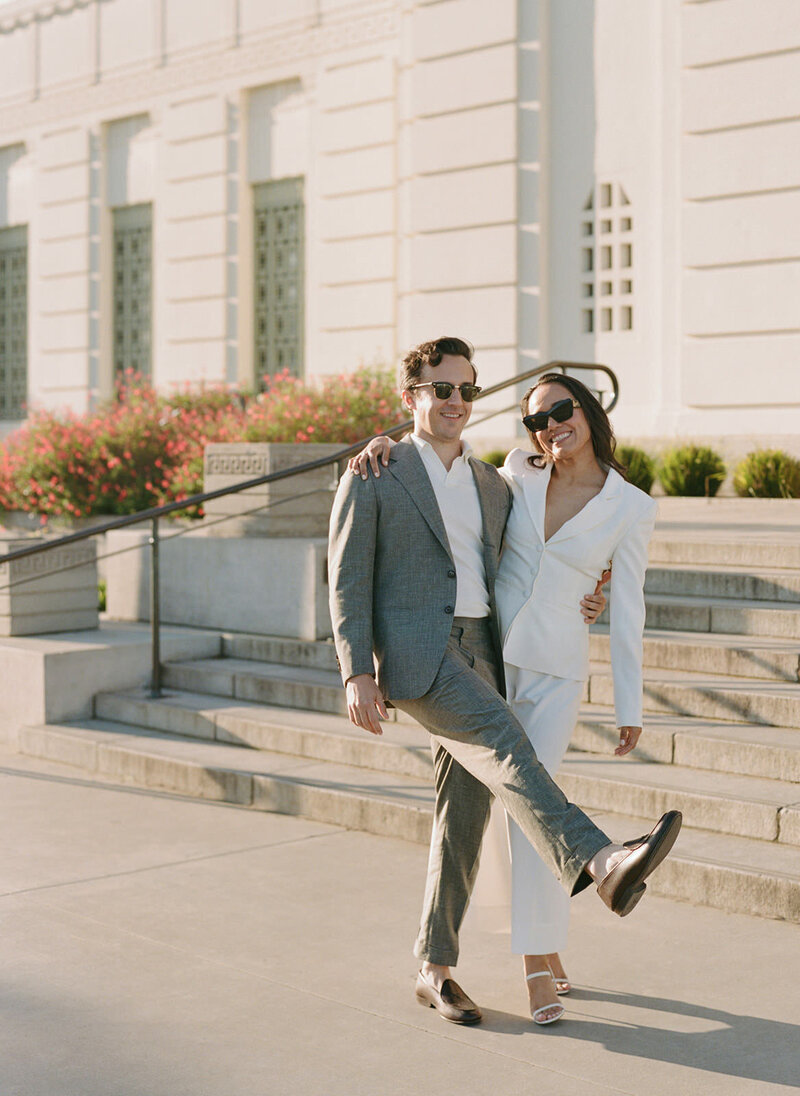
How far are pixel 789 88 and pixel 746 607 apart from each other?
7.10 m

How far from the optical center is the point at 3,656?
8.61 m

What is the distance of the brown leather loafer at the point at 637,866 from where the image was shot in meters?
3.57

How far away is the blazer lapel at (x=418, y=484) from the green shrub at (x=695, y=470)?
8909 mm

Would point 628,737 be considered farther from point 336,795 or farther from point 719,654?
point 719,654

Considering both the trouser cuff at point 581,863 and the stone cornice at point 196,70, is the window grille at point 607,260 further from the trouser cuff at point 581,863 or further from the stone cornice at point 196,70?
the trouser cuff at point 581,863

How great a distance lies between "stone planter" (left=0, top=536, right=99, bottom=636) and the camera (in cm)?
909

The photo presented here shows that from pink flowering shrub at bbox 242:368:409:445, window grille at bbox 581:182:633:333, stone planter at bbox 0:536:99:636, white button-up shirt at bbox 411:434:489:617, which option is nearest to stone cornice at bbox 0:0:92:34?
window grille at bbox 581:182:633:333

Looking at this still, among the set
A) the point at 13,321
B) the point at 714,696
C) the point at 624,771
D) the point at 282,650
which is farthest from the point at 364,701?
the point at 13,321

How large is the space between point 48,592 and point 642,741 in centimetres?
454

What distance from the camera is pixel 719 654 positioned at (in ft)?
22.9

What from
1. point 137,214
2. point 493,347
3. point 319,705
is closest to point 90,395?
point 137,214

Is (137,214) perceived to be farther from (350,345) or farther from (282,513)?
(282,513)

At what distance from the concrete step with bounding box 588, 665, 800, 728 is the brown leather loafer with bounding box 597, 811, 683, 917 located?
280 cm

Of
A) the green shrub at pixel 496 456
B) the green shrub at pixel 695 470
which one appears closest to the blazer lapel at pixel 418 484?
the green shrub at pixel 695 470
